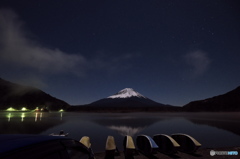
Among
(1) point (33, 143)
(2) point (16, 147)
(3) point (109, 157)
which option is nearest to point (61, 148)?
(1) point (33, 143)

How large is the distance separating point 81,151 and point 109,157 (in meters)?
7.78

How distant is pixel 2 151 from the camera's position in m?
1.80

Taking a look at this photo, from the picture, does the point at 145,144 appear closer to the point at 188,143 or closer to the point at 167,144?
the point at 167,144

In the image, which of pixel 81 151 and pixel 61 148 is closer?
pixel 61 148

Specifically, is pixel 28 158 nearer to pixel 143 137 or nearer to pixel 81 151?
pixel 81 151

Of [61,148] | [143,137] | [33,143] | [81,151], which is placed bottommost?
[143,137]

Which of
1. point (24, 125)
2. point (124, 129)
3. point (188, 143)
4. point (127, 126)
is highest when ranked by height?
point (188, 143)

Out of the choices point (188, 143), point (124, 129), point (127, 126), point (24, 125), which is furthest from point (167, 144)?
point (24, 125)

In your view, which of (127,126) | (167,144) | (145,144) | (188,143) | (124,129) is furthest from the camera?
(127,126)

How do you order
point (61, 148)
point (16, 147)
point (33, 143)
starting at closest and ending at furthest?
point (16, 147), point (33, 143), point (61, 148)

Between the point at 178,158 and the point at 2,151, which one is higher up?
the point at 2,151

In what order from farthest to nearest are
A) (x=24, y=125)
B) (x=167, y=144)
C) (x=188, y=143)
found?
(x=24, y=125)
(x=188, y=143)
(x=167, y=144)

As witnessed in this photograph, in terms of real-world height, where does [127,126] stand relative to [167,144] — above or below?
below

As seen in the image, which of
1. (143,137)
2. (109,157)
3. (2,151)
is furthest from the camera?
(143,137)
